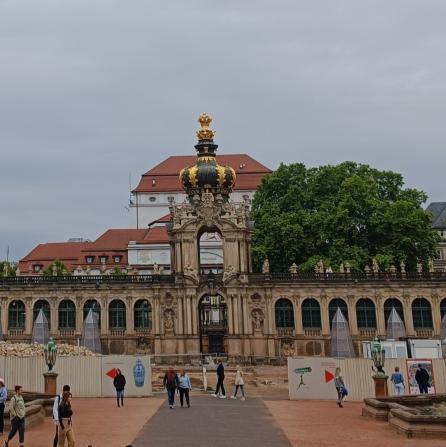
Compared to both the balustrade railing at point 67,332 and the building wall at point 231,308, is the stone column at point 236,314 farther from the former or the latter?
the balustrade railing at point 67,332

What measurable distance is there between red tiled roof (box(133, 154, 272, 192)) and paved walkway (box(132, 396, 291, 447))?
92.2 m

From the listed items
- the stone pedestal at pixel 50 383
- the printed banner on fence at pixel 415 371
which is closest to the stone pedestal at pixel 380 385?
the printed banner on fence at pixel 415 371

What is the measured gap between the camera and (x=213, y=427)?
68.3 feet

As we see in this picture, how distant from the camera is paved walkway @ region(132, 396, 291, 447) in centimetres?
1811

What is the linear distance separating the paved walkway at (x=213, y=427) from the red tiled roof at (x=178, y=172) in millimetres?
92222

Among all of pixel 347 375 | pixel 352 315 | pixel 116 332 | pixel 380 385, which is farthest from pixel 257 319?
pixel 380 385

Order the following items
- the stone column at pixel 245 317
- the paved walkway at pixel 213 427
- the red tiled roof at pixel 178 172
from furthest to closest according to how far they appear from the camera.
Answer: the red tiled roof at pixel 178 172, the stone column at pixel 245 317, the paved walkway at pixel 213 427

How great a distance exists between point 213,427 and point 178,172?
102063mm

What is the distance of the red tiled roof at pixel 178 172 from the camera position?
11944 centimetres

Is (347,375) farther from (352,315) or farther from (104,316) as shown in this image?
(104,316)

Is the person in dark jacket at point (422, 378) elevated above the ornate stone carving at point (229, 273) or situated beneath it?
situated beneath

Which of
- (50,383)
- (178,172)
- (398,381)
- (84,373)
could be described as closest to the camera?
(398,381)

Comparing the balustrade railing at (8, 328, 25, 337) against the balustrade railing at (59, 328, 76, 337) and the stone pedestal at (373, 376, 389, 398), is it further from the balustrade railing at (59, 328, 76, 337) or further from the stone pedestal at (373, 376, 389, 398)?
the stone pedestal at (373, 376, 389, 398)

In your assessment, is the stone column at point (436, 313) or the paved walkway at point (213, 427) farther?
the stone column at point (436, 313)
